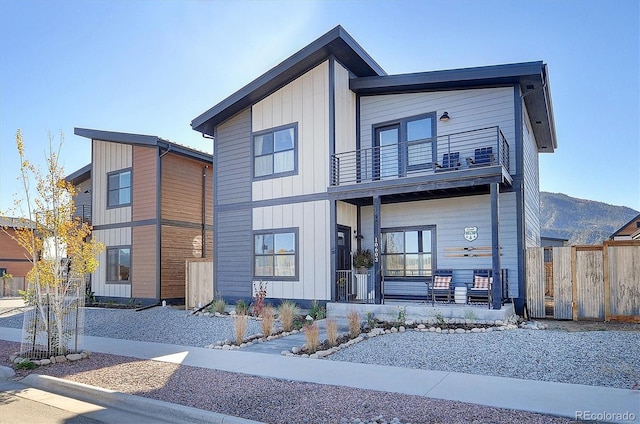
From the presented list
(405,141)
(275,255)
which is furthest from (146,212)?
(405,141)

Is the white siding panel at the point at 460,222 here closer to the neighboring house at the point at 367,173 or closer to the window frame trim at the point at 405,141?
the neighboring house at the point at 367,173

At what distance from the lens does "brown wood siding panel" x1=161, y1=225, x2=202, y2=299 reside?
18406 millimetres

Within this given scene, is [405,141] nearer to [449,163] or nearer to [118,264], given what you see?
[449,163]

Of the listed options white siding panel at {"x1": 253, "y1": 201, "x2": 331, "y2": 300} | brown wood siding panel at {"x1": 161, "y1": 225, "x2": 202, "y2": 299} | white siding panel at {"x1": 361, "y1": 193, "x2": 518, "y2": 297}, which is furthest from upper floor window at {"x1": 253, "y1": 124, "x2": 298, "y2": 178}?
brown wood siding panel at {"x1": 161, "y1": 225, "x2": 202, "y2": 299}

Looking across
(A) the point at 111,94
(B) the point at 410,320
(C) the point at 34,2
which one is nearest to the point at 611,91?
(B) the point at 410,320

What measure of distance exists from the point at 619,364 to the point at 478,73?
8.30 metres

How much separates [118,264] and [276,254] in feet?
28.3

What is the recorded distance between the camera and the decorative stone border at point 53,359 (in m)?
8.43

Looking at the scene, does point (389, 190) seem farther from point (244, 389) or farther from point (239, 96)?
point (244, 389)

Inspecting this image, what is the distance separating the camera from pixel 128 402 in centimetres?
615

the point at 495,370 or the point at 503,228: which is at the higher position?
the point at 503,228

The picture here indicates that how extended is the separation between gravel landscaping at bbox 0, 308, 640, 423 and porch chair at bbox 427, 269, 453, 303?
267 cm

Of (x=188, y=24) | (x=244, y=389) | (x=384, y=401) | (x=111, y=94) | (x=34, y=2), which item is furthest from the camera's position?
(x=111, y=94)

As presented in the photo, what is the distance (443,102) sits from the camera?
13.9 m
